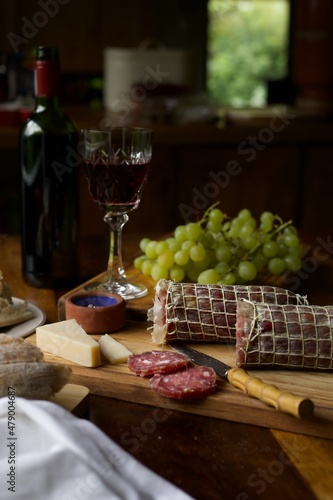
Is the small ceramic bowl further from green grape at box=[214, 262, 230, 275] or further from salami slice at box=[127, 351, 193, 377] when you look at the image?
green grape at box=[214, 262, 230, 275]

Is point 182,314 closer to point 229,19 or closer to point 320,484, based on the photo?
point 320,484

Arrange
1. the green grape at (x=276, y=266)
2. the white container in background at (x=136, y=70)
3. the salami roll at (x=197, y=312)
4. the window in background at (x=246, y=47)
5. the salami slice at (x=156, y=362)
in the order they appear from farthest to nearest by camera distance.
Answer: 1. the window in background at (x=246, y=47)
2. the white container in background at (x=136, y=70)
3. the green grape at (x=276, y=266)
4. the salami roll at (x=197, y=312)
5. the salami slice at (x=156, y=362)

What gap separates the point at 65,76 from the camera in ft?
17.3

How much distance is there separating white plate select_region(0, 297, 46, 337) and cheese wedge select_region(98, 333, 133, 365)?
5.6 inches

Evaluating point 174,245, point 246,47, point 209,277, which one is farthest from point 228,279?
point 246,47

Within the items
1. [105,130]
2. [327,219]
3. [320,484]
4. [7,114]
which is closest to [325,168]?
[327,219]

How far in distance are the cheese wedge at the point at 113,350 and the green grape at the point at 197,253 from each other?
13.3 inches

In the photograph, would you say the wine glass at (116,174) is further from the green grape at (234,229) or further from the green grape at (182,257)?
the green grape at (234,229)

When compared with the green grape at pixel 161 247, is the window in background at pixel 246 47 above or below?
above

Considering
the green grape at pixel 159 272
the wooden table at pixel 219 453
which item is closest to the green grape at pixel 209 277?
the green grape at pixel 159 272

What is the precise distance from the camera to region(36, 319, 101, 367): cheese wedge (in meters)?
1.13

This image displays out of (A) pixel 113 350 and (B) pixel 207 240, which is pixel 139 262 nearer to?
(B) pixel 207 240

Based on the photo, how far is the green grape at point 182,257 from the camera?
4.84 feet

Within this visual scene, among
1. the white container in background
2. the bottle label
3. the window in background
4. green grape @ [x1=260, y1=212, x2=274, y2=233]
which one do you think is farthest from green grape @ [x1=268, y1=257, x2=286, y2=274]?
the window in background
